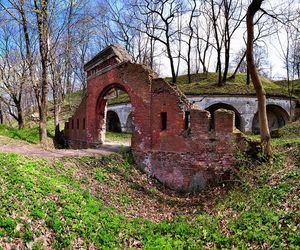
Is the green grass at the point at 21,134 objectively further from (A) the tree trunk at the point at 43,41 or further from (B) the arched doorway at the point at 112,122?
(B) the arched doorway at the point at 112,122

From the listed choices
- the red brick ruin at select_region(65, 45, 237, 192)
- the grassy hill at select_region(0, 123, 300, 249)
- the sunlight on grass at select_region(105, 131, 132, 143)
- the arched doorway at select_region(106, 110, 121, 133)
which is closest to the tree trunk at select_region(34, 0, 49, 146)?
the red brick ruin at select_region(65, 45, 237, 192)

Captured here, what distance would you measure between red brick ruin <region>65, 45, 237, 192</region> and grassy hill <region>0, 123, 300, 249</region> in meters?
0.74

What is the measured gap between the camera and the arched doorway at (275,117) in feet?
76.4

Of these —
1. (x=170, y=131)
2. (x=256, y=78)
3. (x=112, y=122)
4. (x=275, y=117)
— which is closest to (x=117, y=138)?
(x=170, y=131)

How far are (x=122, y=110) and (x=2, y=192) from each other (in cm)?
1992

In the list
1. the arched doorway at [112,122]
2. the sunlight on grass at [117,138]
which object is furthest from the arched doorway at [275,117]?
the arched doorway at [112,122]

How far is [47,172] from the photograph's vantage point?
313 inches

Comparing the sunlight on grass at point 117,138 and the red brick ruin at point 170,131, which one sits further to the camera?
the sunlight on grass at point 117,138

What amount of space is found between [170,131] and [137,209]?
362 centimetres

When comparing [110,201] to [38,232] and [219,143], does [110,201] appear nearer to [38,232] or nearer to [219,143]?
[38,232]

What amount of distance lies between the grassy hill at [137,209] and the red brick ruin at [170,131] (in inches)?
29.2

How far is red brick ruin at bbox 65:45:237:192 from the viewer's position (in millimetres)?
9680

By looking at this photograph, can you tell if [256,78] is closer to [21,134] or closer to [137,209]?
[137,209]

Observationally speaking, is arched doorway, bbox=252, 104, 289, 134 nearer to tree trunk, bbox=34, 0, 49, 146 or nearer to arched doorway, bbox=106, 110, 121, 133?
arched doorway, bbox=106, 110, 121, 133
